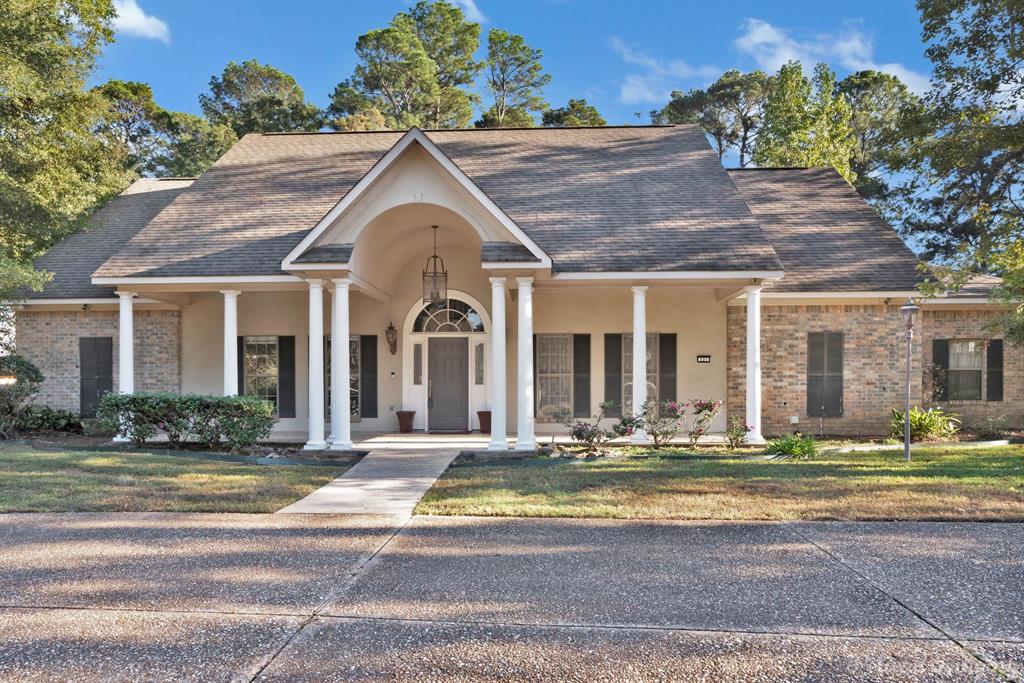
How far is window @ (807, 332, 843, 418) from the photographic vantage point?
1419 centimetres

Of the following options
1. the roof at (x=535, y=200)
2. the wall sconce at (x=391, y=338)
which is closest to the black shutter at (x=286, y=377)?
the wall sconce at (x=391, y=338)

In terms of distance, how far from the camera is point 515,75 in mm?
40250

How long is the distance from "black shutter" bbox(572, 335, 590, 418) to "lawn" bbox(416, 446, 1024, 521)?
368 cm

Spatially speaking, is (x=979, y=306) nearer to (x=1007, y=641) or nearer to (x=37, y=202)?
(x=1007, y=641)

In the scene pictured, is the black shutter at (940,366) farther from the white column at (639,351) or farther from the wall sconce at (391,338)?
the wall sconce at (391,338)

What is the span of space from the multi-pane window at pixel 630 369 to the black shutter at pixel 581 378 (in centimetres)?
79

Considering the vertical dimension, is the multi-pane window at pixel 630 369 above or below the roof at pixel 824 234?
below

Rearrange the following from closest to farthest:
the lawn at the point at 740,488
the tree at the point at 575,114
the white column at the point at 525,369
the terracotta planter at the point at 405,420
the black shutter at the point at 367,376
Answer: the lawn at the point at 740,488
the white column at the point at 525,369
the terracotta planter at the point at 405,420
the black shutter at the point at 367,376
the tree at the point at 575,114

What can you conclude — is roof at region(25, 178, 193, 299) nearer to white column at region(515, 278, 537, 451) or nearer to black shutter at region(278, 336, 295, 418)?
black shutter at region(278, 336, 295, 418)

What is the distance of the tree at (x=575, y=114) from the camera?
38500mm

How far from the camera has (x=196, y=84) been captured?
40.6 metres

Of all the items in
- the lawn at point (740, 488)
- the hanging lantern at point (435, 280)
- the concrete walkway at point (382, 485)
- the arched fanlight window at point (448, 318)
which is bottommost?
the concrete walkway at point (382, 485)

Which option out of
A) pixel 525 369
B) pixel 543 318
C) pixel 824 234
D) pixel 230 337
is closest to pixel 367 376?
pixel 230 337

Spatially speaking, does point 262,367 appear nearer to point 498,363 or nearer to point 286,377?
point 286,377
